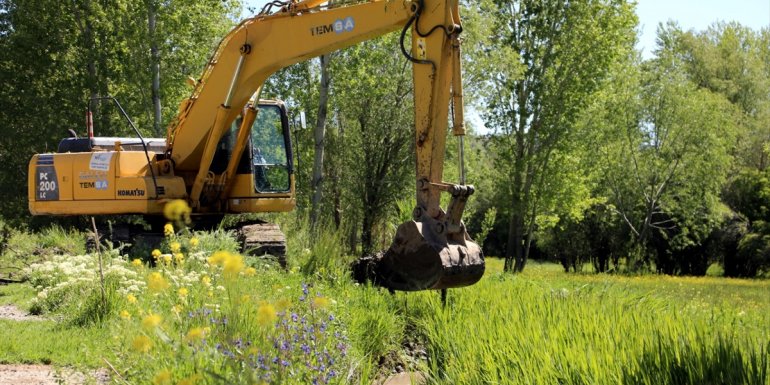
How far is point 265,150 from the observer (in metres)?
13.9

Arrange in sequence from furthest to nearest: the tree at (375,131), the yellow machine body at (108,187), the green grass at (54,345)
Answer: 1. the tree at (375,131)
2. the yellow machine body at (108,187)
3. the green grass at (54,345)

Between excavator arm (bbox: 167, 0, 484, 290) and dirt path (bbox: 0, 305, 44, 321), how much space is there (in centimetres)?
349

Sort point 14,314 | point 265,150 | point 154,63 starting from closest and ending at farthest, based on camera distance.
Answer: point 14,314 → point 265,150 → point 154,63

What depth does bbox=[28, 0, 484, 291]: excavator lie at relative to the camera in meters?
8.48

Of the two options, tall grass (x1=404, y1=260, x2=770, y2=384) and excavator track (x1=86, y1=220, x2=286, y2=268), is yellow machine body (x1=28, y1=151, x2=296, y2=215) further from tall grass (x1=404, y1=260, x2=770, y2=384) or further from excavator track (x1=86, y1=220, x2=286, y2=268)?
tall grass (x1=404, y1=260, x2=770, y2=384)

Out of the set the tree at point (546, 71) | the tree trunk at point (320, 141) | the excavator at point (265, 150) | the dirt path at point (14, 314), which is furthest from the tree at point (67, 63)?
the dirt path at point (14, 314)

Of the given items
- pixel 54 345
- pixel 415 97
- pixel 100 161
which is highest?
pixel 415 97

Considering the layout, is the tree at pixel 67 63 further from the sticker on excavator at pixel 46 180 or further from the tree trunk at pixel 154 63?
the sticker on excavator at pixel 46 180

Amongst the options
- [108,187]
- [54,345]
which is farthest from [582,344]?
[108,187]

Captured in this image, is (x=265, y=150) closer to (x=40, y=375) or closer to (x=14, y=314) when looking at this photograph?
(x=14, y=314)

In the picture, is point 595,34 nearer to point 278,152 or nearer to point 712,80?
point 278,152

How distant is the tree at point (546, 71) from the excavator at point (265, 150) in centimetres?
1459

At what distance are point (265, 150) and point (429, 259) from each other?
20.8 feet

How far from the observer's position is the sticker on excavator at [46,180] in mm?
13547
